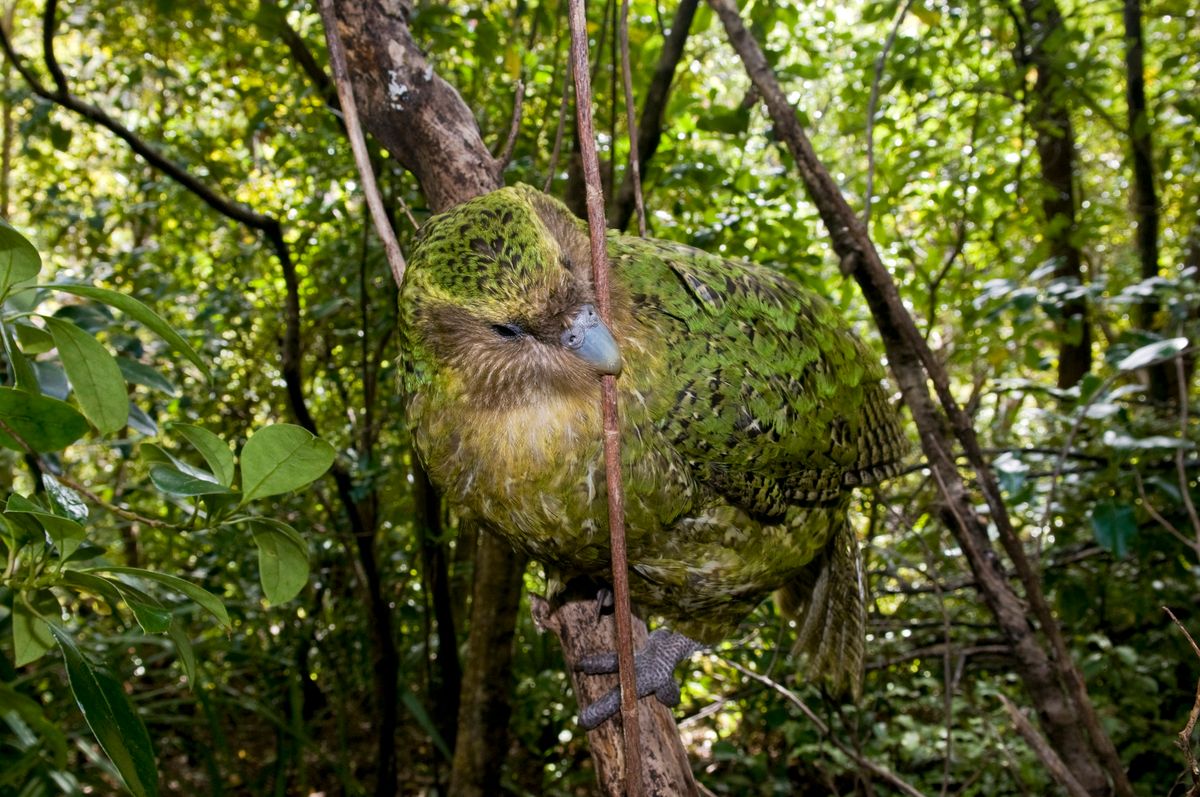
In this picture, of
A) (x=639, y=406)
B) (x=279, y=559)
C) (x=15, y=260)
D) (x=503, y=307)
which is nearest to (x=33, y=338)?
(x=15, y=260)

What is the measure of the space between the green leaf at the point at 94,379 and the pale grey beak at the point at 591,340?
2.70 ft

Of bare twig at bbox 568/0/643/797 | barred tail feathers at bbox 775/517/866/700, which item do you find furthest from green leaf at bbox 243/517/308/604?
barred tail feathers at bbox 775/517/866/700

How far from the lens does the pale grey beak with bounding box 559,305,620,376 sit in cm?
167

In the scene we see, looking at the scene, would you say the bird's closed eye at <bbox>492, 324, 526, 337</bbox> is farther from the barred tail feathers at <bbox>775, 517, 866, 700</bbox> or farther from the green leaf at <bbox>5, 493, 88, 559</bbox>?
the barred tail feathers at <bbox>775, 517, 866, 700</bbox>

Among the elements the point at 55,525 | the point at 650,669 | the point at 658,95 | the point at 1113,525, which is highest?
the point at 658,95

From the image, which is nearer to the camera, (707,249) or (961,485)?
(961,485)

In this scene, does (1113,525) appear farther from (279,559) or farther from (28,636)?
(28,636)

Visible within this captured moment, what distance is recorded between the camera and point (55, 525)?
1160mm

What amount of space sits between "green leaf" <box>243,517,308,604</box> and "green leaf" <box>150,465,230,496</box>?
172 millimetres

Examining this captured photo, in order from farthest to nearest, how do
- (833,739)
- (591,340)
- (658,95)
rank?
1. (658,95)
2. (833,739)
3. (591,340)

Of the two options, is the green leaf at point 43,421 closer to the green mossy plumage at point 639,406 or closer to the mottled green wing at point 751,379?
the green mossy plumage at point 639,406

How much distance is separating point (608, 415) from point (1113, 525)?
270 cm

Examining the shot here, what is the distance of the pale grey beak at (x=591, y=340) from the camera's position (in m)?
1.67

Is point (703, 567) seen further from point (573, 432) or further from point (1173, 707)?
point (1173, 707)
